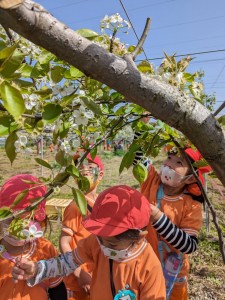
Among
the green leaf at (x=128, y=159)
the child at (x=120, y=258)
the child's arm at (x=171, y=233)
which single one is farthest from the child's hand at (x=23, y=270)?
the green leaf at (x=128, y=159)

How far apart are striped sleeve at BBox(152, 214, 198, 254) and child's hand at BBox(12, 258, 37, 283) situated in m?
0.63

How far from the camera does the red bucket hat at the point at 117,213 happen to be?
148 cm

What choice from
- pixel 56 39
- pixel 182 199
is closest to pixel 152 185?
pixel 182 199

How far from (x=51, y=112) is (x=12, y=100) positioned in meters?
0.23

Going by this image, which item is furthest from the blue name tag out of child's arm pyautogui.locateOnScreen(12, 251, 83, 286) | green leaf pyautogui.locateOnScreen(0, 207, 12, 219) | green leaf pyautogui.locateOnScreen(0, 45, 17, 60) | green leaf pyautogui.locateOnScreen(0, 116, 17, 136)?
green leaf pyautogui.locateOnScreen(0, 45, 17, 60)

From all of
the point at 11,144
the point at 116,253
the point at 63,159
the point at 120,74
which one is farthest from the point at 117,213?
the point at 120,74

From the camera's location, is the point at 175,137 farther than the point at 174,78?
Yes

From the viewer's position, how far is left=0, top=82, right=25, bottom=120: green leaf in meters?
0.53

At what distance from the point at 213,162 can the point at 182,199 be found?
134 cm

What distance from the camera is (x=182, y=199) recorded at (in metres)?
2.03

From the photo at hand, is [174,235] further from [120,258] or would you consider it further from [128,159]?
[128,159]

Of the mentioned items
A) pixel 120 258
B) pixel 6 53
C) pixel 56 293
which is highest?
pixel 6 53

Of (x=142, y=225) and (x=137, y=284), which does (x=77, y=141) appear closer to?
(x=142, y=225)

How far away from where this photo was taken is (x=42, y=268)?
1.59m
